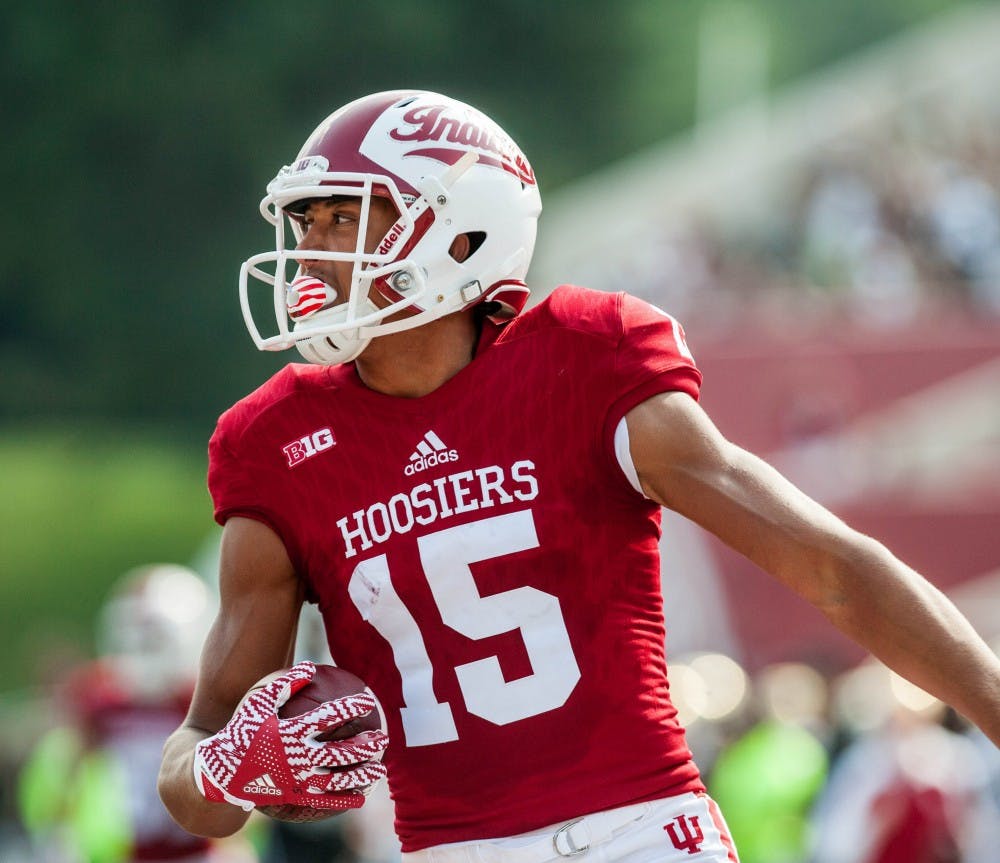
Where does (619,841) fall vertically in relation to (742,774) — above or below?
below

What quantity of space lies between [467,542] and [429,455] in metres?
0.16

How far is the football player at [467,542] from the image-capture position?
2.75 meters

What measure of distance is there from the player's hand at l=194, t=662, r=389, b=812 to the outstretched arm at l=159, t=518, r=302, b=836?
17cm

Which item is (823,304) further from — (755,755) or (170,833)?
(170,833)

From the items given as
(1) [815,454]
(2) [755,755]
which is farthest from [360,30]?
(2) [755,755]

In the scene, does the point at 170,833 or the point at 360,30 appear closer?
the point at 170,833

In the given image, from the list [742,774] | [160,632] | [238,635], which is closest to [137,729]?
[160,632]

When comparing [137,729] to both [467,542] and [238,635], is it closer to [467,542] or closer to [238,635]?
[238,635]

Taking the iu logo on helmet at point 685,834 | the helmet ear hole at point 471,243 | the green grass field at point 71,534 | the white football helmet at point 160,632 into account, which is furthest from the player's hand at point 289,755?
the green grass field at point 71,534

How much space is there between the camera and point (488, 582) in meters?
2.83

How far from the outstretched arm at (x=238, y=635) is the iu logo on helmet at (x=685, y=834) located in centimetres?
72

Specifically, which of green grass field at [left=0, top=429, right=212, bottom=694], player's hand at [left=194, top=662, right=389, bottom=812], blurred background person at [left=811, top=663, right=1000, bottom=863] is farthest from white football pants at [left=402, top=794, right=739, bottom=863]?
green grass field at [left=0, top=429, right=212, bottom=694]

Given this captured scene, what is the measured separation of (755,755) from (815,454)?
20.4 ft

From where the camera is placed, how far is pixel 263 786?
9.05 ft
